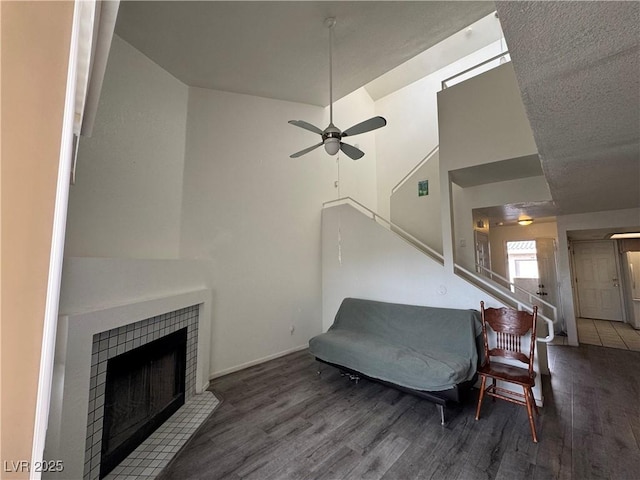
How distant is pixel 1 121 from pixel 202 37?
3273 mm

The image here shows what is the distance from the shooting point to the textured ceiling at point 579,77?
90cm

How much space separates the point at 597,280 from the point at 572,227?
2.80 meters

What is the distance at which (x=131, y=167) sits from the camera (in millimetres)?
2689

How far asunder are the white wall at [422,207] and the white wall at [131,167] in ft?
13.4

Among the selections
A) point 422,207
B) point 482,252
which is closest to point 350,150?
point 422,207

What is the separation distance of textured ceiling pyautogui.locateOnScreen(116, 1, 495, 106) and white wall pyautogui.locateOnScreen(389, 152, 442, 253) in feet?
6.81

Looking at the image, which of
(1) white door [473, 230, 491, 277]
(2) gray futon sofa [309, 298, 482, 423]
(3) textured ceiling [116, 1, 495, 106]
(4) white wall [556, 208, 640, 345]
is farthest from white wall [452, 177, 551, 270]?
(3) textured ceiling [116, 1, 495, 106]

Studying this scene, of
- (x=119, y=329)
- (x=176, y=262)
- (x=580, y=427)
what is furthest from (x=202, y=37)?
(x=580, y=427)

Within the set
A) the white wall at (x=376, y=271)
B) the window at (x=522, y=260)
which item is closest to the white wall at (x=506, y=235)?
the window at (x=522, y=260)

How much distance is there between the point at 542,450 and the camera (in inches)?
80.1

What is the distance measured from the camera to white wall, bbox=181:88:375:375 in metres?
3.40

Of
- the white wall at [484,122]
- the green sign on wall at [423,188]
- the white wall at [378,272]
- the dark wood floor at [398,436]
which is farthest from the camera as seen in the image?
the green sign on wall at [423,188]

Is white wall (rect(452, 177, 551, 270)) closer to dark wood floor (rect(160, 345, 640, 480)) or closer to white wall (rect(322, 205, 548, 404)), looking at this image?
white wall (rect(322, 205, 548, 404))

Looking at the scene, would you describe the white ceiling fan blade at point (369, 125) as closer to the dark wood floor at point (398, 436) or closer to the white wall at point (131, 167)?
the white wall at point (131, 167)
